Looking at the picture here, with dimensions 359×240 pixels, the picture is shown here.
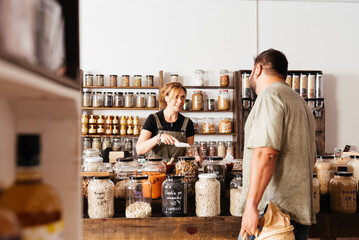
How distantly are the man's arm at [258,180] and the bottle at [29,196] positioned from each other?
109 centimetres

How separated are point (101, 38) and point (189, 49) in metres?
1.33

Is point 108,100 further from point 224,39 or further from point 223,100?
point 224,39

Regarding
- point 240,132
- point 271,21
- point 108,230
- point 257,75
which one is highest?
point 271,21

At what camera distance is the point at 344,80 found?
558cm

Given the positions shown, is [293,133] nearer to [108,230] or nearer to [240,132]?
[108,230]

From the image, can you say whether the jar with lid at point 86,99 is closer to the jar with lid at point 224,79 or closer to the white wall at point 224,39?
the white wall at point 224,39

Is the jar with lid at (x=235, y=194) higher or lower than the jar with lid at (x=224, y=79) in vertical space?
lower

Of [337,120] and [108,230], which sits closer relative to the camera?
[108,230]

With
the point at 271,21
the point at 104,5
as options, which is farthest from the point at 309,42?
the point at 104,5

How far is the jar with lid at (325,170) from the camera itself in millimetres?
2133

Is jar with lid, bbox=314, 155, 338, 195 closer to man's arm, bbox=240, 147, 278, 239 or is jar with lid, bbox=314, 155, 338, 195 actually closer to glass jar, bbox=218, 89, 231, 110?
man's arm, bbox=240, 147, 278, 239

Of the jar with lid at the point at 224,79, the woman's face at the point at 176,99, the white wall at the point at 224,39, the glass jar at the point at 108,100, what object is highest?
the white wall at the point at 224,39

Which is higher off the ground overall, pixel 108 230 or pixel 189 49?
pixel 189 49

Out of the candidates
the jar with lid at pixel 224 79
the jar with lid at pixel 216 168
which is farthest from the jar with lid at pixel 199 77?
the jar with lid at pixel 216 168
